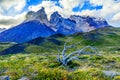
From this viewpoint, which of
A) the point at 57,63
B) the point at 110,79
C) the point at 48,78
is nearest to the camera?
the point at 48,78

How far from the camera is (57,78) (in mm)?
20953

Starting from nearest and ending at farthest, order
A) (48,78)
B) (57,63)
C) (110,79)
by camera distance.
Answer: (48,78) < (110,79) < (57,63)

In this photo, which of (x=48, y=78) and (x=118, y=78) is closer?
(x=48, y=78)

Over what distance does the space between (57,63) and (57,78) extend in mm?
22998

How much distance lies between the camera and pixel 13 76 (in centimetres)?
2342

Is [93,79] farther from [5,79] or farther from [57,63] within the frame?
[57,63]

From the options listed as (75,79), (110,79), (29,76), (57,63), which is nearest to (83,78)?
(75,79)

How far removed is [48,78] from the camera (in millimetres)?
20766

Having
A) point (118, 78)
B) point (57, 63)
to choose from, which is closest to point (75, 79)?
point (118, 78)

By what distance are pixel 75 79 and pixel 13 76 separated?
5.23 m

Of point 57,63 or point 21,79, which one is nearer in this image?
point 21,79

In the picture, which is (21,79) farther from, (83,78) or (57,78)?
(83,78)

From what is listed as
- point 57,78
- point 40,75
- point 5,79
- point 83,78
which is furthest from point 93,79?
point 5,79

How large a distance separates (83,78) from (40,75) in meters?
3.16
